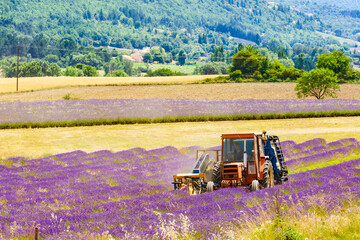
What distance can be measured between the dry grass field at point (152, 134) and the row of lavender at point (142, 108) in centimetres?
Result: 288

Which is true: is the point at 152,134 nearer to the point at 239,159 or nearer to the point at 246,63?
the point at 239,159

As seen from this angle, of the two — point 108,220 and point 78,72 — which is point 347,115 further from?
point 78,72

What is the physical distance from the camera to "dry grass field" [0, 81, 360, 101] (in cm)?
7556

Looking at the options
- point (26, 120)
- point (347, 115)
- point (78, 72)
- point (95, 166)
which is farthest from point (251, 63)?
point (95, 166)

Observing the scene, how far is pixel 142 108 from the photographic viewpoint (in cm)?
4778

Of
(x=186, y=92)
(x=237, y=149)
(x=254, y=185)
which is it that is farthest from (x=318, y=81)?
(x=254, y=185)

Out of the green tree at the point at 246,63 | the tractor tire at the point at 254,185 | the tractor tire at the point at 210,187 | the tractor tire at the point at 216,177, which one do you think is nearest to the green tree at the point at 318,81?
the tractor tire at the point at 216,177

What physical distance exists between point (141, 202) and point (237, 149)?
410 cm

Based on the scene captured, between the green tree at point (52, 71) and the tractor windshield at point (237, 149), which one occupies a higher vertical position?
the tractor windshield at point (237, 149)

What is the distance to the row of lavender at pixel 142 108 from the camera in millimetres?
44219

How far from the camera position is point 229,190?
13883 millimetres

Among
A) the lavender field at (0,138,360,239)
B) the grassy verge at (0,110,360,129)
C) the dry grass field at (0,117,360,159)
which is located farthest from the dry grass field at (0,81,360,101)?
the lavender field at (0,138,360,239)

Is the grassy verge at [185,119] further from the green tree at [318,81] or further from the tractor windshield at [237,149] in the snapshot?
the tractor windshield at [237,149]

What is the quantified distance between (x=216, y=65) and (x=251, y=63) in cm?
3920
